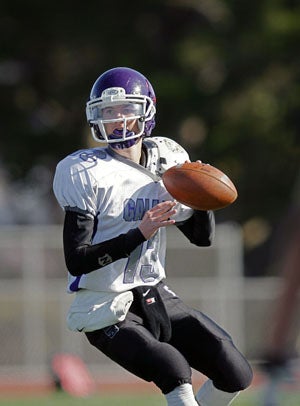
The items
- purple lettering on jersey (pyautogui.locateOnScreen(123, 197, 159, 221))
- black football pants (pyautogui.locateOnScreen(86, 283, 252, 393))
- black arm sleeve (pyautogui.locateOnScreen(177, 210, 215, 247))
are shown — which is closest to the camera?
black football pants (pyautogui.locateOnScreen(86, 283, 252, 393))

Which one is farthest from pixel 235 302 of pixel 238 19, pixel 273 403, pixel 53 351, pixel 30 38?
pixel 273 403

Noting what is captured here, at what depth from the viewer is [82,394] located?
34.5 ft

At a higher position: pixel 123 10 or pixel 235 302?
pixel 123 10

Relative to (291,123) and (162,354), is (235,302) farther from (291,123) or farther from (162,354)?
(162,354)

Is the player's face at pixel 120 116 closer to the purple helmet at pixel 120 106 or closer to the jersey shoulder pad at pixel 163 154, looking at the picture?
the purple helmet at pixel 120 106

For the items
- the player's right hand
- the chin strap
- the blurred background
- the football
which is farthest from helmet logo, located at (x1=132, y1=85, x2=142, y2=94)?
the blurred background

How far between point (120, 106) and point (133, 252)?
0.64 meters

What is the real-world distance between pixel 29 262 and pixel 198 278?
2.00 meters

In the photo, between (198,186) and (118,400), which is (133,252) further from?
(118,400)

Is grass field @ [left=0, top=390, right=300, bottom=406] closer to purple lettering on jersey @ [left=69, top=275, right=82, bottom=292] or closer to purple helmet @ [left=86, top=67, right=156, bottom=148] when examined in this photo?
purple lettering on jersey @ [left=69, top=275, right=82, bottom=292]

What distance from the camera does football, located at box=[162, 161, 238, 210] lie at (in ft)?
16.8

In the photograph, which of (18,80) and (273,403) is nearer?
(273,403)

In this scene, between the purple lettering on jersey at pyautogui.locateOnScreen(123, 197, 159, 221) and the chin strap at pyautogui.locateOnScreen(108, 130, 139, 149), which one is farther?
the chin strap at pyautogui.locateOnScreen(108, 130, 139, 149)

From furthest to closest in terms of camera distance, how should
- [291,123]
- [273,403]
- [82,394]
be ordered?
[291,123] → [82,394] → [273,403]
